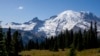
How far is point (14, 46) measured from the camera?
87.2 m

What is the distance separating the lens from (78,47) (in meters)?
124

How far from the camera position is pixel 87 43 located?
128500 mm

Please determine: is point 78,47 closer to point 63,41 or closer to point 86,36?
point 86,36

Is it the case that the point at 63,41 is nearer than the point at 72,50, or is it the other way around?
the point at 72,50

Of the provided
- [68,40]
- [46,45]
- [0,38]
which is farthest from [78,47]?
[0,38]

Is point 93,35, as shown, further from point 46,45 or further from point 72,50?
point 72,50

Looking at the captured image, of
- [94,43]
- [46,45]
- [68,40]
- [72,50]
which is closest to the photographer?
[72,50]

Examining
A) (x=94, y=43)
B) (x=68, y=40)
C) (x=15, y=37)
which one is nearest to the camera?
(x=15, y=37)

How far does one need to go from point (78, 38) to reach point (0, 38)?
104 metres

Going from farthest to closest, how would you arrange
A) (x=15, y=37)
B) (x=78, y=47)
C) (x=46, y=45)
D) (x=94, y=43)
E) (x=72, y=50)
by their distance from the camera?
(x=46, y=45)
(x=94, y=43)
(x=78, y=47)
(x=15, y=37)
(x=72, y=50)

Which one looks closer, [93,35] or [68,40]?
Result: [93,35]

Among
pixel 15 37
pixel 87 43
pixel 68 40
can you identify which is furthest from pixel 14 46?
pixel 68 40

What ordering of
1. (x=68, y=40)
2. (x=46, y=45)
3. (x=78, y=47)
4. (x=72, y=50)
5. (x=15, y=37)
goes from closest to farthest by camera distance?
(x=72, y=50)
(x=15, y=37)
(x=78, y=47)
(x=68, y=40)
(x=46, y=45)

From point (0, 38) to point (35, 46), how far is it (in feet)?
527
